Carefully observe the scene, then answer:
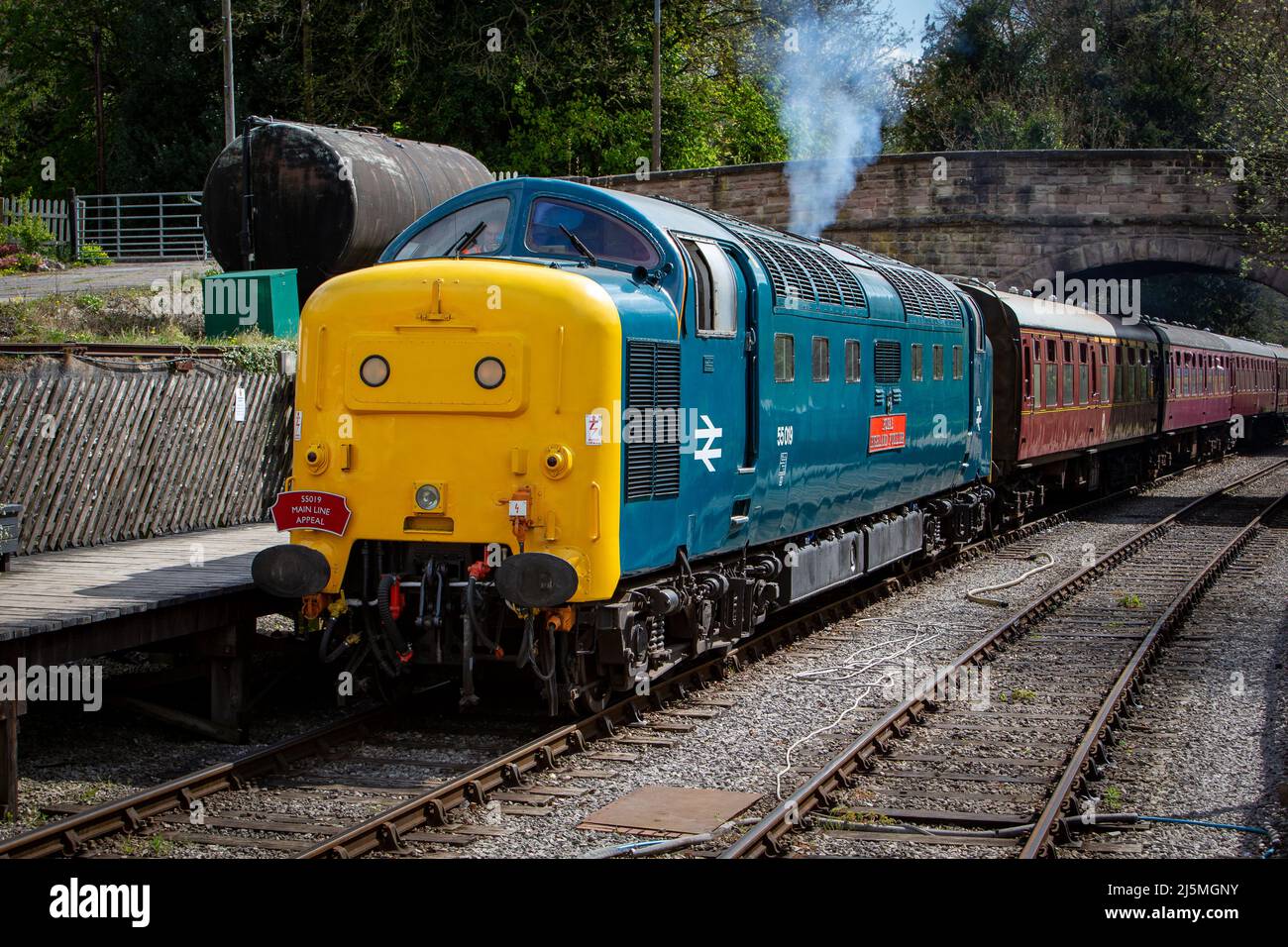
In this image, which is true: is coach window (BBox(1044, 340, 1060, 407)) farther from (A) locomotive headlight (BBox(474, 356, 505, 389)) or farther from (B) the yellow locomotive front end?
(A) locomotive headlight (BBox(474, 356, 505, 389))

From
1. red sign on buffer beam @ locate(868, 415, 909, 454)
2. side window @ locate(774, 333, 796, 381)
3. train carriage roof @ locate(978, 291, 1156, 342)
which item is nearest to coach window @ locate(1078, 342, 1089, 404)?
train carriage roof @ locate(978, 291, 1156, 342)

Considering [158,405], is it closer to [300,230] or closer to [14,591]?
[14,591]

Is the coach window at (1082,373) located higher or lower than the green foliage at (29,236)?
lower

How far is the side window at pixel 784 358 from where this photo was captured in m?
11.6

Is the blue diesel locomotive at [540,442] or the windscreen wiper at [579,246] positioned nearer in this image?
the blue diesel locomotive at [540,442]

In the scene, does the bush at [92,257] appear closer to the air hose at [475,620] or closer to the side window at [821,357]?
the side window at [821,357]

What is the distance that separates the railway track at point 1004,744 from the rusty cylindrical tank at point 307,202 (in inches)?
389

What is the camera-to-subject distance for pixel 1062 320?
81.4ft

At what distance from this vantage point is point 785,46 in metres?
47.8

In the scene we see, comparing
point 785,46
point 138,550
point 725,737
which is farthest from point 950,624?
point 785,46

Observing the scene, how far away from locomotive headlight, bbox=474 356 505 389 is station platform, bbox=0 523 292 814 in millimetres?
2326

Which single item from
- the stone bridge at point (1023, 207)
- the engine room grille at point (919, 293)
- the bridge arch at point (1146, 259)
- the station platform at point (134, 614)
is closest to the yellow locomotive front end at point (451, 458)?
the station platform at point (134, 614)

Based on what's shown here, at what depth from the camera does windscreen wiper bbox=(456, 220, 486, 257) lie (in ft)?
34.0
